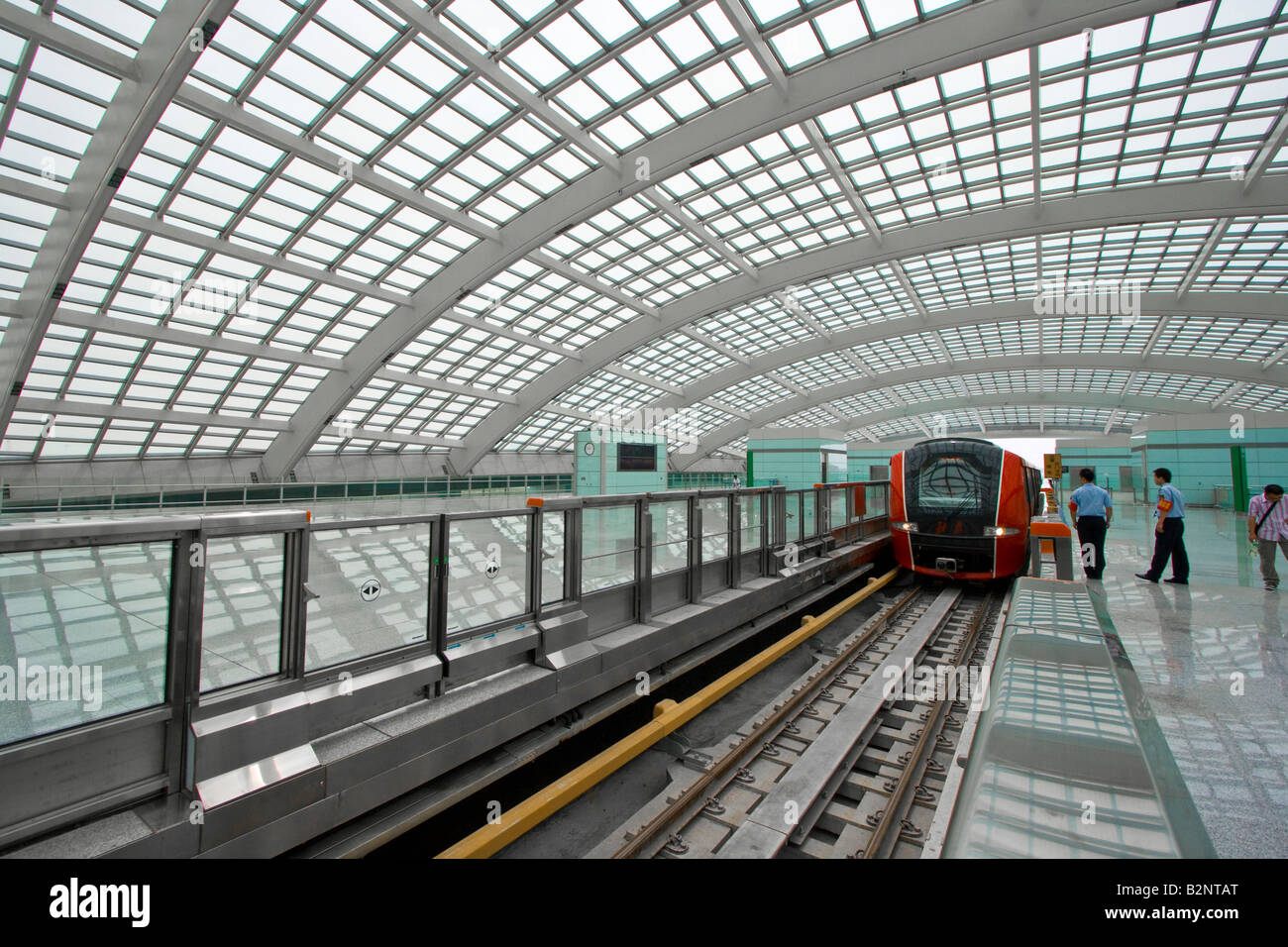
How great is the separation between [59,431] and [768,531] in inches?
1173

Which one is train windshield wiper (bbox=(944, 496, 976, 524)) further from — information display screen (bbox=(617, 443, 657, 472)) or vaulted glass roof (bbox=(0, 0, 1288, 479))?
information display screen (bbox=(617, 443, 657, 472))

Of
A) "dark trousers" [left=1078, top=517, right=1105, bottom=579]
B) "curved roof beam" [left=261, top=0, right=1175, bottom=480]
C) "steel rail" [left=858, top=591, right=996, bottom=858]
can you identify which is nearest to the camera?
"steel rail" [left=858, top=591, right=996, bottom=858]

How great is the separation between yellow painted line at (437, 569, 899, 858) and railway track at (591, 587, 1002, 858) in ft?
1.34

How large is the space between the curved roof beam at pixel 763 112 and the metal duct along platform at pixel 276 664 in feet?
44.4

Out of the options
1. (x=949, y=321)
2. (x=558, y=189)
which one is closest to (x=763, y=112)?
(x=558, y=189)

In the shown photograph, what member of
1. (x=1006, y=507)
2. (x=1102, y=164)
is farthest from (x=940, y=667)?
(x=1102, y=164)

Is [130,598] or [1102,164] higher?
[1102,164]

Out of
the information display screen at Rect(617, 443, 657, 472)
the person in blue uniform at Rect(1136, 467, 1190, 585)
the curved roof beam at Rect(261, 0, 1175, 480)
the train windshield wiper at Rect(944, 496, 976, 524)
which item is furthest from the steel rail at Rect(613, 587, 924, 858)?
the information display screen at Rect(617, 443, 657, 472)

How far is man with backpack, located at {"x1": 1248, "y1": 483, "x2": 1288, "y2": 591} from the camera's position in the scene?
6863 millimetres

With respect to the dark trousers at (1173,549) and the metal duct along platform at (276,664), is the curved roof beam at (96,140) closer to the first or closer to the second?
the metal duct along platform at (276,664)

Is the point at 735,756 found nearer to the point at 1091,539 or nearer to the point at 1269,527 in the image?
the point at 1091,539

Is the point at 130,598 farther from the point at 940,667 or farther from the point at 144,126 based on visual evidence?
the point at 144,126

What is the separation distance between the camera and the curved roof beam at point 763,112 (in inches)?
461

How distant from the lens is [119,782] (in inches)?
104
